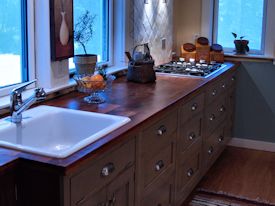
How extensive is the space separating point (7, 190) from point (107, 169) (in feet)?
1.38

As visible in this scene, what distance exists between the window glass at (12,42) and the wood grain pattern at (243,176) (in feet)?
5.85

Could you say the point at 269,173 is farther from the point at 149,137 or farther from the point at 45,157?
the point at 45,157

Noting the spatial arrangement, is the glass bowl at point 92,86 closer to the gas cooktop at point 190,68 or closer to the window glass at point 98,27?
the window glass at point 98,27

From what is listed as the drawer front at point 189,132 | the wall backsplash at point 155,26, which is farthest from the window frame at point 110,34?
the drawer front at point 189,132

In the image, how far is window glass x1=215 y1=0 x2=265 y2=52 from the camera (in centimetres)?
452

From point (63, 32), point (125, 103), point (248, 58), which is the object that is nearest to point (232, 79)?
point (248, 58)

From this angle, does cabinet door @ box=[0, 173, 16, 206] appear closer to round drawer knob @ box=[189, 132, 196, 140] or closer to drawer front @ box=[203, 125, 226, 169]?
round drawer knob @ box=[189, 132, 196, 140]

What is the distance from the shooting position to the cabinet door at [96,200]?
1.78 meters

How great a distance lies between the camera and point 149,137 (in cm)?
239

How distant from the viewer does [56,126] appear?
7.70 ft

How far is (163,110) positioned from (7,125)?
853 mm

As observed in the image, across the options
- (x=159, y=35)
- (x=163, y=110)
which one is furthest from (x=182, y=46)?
(x=163, y=110)

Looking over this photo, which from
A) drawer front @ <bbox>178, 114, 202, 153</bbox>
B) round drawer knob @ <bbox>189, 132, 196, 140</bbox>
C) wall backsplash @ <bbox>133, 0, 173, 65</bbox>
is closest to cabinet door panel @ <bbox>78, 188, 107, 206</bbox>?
drawer front @ <bbox>178, 114, 202, 153</bbox>

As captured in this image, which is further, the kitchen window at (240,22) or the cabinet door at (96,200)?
the kitchen window at (240,22)
